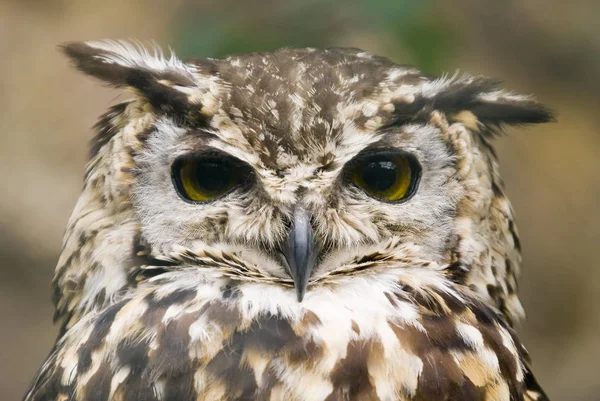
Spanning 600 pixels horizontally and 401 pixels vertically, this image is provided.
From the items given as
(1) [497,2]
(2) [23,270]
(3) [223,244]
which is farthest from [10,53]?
(3) [223,244]

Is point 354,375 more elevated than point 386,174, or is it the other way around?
point 386,174

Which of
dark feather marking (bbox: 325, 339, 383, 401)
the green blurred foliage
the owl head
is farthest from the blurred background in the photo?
dark feather marking (bbox: 325, 339, 383, 401)

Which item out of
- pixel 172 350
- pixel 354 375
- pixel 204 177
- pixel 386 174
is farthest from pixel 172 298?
pixel 386 174

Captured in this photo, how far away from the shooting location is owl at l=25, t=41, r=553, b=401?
1435 millimetres

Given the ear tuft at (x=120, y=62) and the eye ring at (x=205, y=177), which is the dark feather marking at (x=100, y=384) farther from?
the ear tuft at (x=120, y=62)

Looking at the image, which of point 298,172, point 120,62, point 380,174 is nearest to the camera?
point 298,172

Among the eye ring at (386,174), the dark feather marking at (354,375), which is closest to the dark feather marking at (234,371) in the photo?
the dark feather marking at (354,375)

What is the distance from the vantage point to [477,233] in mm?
1700

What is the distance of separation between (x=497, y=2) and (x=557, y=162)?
2.98 ft

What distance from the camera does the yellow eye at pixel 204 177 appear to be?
1577 mm

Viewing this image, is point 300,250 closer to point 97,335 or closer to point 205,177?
point 205,177

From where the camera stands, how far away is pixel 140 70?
168 centimetres

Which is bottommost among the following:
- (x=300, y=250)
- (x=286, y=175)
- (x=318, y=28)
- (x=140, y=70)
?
(x=300, y=250)

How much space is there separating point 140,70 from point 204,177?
28 cm
